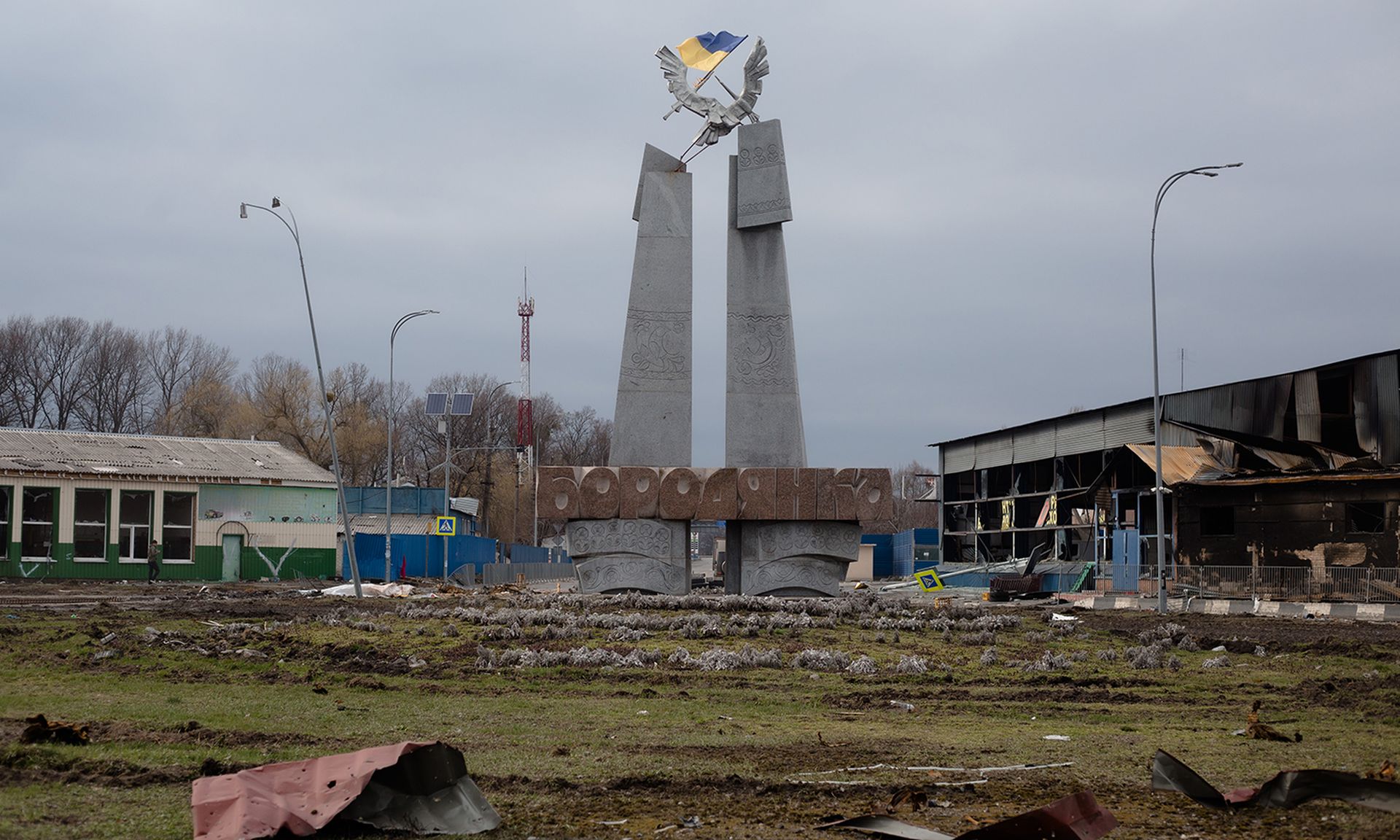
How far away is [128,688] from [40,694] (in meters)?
1.10

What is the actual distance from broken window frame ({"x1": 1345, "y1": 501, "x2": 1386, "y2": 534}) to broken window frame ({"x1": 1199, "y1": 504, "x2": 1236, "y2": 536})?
12.5ft

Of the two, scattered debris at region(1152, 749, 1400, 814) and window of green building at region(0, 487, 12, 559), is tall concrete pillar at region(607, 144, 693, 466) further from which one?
window of green building at region(0, 487, 12, 559)

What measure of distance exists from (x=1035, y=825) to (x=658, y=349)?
27323 mm

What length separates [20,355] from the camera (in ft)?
259

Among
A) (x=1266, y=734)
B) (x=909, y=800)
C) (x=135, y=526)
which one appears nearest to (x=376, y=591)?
(x=135, y=526)

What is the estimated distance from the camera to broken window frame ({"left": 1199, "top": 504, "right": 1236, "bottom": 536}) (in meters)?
40.3

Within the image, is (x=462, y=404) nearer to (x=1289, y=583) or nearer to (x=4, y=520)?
(x=4, y=520)

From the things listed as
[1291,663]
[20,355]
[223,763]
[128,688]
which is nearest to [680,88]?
[1291,663]

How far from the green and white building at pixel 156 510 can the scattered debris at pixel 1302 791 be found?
50768mm

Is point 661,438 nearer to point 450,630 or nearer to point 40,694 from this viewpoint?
point 450,630

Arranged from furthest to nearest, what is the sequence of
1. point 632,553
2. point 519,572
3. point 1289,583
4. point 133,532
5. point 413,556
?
point 519,572, point 413,556, point 133,532, point 1289,583, point 632,553

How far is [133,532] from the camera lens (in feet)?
176

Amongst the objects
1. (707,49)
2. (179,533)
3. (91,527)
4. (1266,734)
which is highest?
(707,49)

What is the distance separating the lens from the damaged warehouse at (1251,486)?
36562mm
